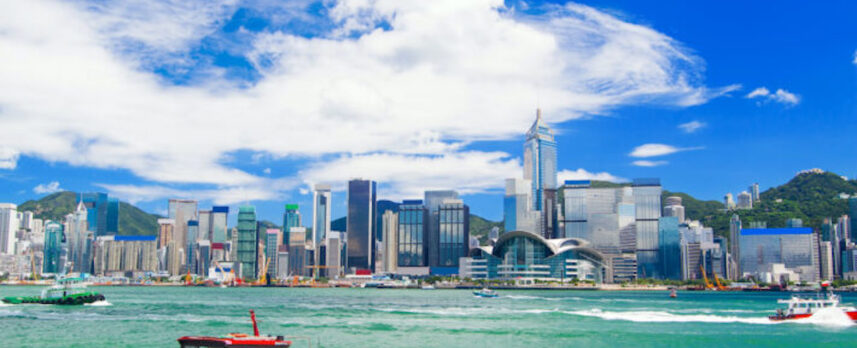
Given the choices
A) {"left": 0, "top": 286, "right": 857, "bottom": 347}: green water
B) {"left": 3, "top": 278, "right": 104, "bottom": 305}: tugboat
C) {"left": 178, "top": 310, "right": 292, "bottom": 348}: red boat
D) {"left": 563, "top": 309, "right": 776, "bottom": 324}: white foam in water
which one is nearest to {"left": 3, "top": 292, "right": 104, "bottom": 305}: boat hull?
{"left": 3, "top": 278, "right": 104, "bottom": 305}: tugboat

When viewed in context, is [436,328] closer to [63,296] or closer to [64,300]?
Result: [64,300]

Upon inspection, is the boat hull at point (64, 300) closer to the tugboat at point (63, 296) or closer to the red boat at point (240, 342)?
the tugboat at point (63, 296)

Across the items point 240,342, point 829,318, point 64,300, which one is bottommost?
point 64,300

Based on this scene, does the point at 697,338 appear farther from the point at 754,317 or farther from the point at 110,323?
the point at 110,323

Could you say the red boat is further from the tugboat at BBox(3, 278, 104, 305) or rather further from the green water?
the tugboat at BBox(3, 278, 104, 305)

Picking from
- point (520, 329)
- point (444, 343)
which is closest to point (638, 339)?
point (520, 329)

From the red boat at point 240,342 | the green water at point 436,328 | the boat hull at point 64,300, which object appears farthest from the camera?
the boat hull at point 64,300

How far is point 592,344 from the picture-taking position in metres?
51.7

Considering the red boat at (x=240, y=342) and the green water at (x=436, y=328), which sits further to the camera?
the green water at (x=436, y=328)

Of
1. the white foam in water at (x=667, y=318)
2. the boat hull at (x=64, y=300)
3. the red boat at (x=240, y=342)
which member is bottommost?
the white foam in water at (x=667, y=318)

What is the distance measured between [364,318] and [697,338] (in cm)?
3192

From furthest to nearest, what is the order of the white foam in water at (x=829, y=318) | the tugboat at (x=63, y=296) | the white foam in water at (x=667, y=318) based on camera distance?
the tugboat at (x=63, y=296)
the white foam in water at (x=667, y=318)
the white foam in water at (x=829, y=318)

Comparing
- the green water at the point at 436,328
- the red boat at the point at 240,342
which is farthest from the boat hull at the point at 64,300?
the red boat at the point at 240,342

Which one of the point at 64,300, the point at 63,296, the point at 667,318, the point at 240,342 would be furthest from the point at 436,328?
the point at 63,296
